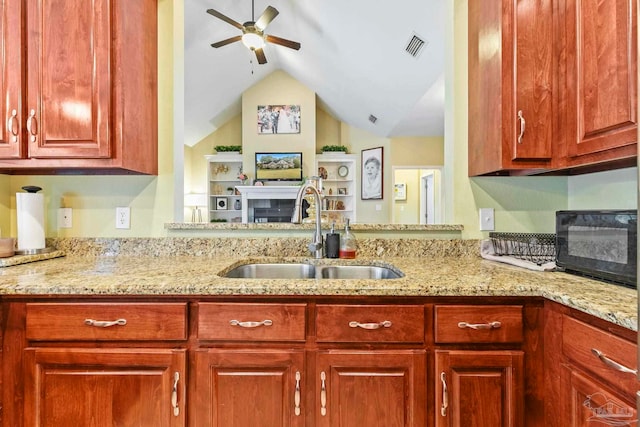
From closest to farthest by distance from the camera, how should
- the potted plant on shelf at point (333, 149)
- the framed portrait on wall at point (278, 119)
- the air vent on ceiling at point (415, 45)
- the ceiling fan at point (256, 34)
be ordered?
the air vent on ceiling at point (415, 45)
the ceiling fan at point (256, 34)
the framed portrait on wall at point (278, 119)
the potted plant on shelf at point (333, 149)

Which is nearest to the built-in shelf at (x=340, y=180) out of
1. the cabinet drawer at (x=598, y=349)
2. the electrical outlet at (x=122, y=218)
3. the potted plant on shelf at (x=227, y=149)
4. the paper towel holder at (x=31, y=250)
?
the potted plant on shelf at (x=227, y=149)

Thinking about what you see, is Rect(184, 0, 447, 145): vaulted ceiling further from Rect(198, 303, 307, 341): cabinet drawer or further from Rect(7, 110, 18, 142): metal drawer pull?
Rect(7, 110, 18, 142): metal drawer pull

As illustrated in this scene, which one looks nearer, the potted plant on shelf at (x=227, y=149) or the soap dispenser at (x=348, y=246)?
the soap dispenser at (x=348, y=246)

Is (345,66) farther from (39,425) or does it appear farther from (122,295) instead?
(39,425)

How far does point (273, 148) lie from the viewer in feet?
21.9

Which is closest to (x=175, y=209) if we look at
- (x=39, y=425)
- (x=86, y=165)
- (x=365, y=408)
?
(x=86, y=165)

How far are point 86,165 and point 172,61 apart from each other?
73 cm

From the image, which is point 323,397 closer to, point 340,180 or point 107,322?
point 107,322

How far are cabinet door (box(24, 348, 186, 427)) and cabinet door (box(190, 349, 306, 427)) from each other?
0.08 metres

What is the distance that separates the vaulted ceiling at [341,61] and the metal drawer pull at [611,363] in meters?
2.54

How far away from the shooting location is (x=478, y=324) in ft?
3.64

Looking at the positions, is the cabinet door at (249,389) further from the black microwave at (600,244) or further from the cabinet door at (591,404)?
the black microwave at (600,244)

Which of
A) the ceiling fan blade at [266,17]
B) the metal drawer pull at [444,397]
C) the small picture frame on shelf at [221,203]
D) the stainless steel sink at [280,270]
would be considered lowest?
the metal drawer pull at [444,397]

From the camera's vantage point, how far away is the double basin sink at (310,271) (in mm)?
1600
